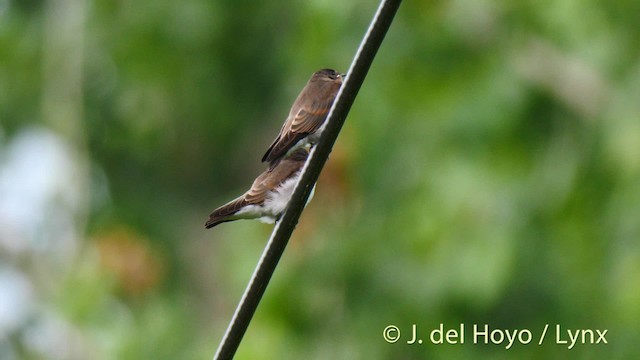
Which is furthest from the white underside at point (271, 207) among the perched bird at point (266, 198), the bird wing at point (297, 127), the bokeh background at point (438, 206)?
the bokeh background at point (438, 206)

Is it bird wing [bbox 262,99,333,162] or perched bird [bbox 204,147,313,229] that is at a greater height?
bird wing [bbox 262,99,333,162]

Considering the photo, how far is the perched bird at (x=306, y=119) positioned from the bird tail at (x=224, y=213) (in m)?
0.11

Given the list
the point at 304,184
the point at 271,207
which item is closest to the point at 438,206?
the point at 271,207

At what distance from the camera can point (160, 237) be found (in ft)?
41.5

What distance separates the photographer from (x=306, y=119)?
286 cm

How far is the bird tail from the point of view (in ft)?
8.77

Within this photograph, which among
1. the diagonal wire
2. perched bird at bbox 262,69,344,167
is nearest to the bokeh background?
perched bird at bbox 262,69,344,167

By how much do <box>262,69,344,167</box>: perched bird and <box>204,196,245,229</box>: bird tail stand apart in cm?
11

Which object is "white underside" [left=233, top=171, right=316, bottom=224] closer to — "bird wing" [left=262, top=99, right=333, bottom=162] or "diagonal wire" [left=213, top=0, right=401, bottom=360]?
"bird wing" [left=262, top=99, right=333, bottom=162]

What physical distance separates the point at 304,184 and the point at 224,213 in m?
0.46

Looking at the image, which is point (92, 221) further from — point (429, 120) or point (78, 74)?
point (429, 120)

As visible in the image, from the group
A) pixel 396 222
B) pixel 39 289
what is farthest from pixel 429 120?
pixel 39 289

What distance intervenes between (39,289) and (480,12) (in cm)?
387

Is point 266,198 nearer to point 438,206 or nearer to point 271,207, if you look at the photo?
point 271,207
